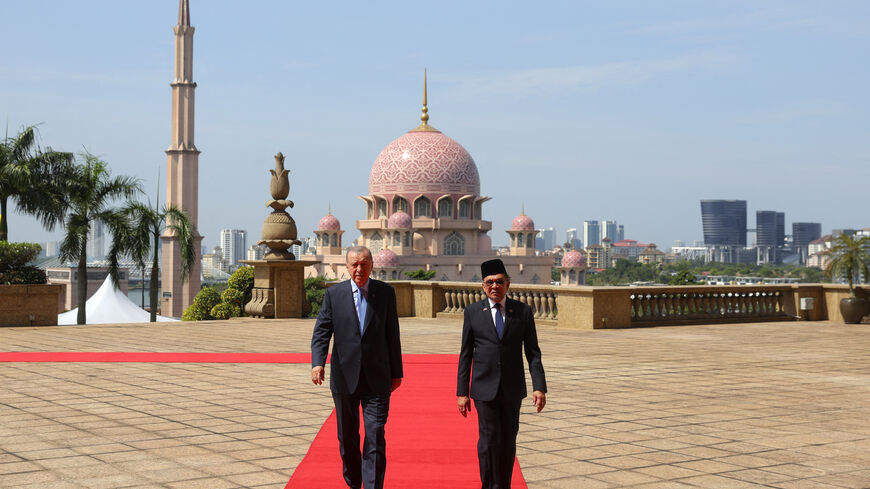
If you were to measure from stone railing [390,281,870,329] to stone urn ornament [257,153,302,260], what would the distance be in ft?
9.70

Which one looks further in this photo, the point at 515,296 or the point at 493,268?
the point at 515,296

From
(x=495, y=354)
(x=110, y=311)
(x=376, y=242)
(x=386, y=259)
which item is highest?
(x=376, y=242)

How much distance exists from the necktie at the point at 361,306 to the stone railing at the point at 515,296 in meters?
13.4

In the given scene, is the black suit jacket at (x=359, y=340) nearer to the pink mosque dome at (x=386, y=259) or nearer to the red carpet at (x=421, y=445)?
the red carpet at (x=421, y=445)

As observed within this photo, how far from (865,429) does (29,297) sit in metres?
15.5

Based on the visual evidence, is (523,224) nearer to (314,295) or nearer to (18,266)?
(314,295)

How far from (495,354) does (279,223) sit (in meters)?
16.0

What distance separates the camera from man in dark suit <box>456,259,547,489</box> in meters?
5.62

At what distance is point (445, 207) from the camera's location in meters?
95.1

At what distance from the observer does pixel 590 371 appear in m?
12.2

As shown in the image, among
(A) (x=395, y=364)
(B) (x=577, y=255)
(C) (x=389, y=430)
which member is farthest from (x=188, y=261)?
(B) (x=577, y=255)

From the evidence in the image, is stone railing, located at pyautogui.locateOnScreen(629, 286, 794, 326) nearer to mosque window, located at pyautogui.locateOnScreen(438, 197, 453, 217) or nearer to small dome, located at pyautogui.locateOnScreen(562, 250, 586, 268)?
mosque window, located at pyautogui.locateOnScreen(438, 197, 453, 217)

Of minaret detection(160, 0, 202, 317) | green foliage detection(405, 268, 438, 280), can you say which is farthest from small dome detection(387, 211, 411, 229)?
minaret detection(160, 0, 202, 317)

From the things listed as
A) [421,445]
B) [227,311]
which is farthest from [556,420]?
[227,311]
